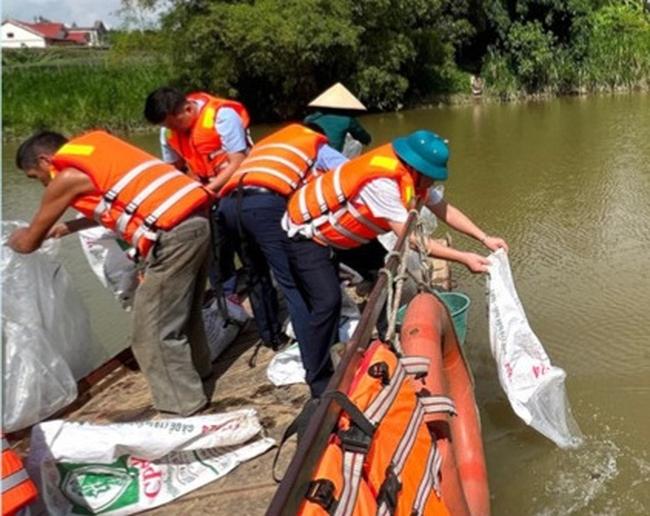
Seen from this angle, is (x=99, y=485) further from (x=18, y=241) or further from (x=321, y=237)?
(x=321, y=237)

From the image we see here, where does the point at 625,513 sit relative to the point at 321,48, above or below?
below

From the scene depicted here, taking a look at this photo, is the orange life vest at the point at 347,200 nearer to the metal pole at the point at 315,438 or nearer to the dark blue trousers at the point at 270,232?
the dark blue trousers at the point at 270,232

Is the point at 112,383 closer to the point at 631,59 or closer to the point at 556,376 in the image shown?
the point at 556,376

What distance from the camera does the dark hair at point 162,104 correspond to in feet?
11.9

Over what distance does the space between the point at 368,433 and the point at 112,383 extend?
7.78 ft

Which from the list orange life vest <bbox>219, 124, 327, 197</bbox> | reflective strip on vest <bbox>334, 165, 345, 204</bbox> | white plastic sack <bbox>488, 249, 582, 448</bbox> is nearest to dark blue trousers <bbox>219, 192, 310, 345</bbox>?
orange life vest <bbox>219, 124, 327, 197</bbox>

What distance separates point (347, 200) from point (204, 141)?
124cm

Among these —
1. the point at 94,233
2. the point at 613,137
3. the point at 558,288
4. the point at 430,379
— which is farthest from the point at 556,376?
the point at 613,137

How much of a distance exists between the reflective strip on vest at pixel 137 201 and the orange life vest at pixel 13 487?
1.24 m

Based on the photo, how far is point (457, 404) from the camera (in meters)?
2.92

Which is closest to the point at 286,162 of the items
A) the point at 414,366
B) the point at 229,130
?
the point at 229,130

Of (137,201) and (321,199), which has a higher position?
(137,201)

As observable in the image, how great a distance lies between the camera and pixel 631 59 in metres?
19.7

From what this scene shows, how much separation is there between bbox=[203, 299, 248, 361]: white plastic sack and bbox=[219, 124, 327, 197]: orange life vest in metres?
0.69
